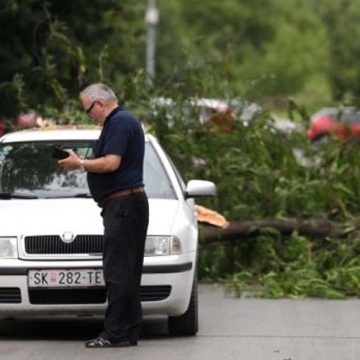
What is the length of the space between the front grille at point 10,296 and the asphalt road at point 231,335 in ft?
1.12

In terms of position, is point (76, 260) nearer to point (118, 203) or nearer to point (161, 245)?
point (118, 203)

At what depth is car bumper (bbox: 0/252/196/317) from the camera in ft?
36.8

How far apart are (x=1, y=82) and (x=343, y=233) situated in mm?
4653

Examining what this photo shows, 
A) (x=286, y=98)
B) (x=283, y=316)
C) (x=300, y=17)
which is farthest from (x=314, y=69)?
(x=283, y=316)

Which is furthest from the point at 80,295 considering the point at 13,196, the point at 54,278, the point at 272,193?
the point at 272,193

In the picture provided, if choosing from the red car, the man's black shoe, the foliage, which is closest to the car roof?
the man's black shoe

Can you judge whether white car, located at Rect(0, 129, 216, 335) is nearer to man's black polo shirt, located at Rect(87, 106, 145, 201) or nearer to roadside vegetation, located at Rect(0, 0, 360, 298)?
man's black polo shirt, located at Rect(87, 106, 145, 201)

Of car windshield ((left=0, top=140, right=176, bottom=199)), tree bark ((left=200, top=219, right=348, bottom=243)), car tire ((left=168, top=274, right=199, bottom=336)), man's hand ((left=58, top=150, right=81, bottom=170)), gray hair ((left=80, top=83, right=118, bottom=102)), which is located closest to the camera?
man's hand ((left=58, top=150, right=81, bottom=170))

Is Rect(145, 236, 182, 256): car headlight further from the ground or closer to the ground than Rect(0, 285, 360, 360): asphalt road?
further from the ground

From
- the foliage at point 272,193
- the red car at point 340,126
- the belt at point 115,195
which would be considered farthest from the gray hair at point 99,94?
the red car at point 340,126

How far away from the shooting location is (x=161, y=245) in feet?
37.6

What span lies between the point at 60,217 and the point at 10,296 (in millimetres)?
679

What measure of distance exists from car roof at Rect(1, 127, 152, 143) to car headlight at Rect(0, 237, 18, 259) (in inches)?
65.0

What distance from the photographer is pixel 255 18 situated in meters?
64.4
